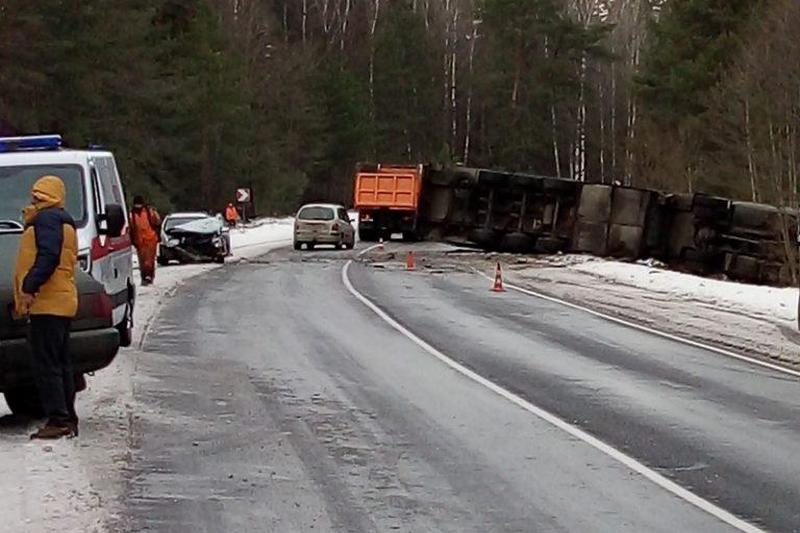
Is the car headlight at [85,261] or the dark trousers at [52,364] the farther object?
the car headlight at [85,261]

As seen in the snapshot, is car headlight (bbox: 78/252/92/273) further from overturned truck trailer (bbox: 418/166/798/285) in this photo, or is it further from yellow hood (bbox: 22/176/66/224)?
overturned truck trailer (bbox: 418/166/798/285)

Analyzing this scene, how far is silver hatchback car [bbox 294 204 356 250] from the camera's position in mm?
48656

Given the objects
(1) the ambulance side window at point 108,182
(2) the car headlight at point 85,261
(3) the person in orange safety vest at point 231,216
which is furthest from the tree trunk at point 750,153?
(2) the car headlight at point 85,261

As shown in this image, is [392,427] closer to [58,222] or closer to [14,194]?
[58,222]

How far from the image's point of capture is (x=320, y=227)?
48688 mm

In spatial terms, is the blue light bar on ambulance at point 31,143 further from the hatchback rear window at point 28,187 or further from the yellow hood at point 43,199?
the yellow hood at point 43,199

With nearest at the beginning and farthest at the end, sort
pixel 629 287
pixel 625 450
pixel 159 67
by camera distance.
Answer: pixel 625 450
pixel 629 287
pixel 159 67

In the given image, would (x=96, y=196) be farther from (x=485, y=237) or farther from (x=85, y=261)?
(x=485, y=237)

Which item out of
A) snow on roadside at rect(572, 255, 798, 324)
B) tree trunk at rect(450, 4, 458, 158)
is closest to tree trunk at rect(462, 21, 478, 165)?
tree trunk at rect(450, 4, 458, 158)

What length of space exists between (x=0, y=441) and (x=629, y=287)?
20.9 m

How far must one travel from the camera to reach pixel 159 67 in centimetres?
5775

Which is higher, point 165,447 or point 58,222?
point 58,222

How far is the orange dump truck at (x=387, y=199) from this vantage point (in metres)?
47.5

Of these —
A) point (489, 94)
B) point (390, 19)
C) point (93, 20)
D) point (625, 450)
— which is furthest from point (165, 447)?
point (390, 19)
